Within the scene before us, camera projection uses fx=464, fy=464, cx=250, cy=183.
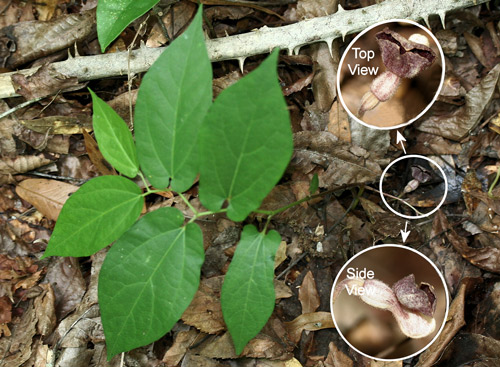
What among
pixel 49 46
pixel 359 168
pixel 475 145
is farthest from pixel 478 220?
pixel 49 46

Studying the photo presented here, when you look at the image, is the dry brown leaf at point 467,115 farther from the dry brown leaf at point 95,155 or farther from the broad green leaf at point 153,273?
the dry brown leaf at point 95,155

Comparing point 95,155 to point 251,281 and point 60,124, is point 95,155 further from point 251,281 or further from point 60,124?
point 251,281

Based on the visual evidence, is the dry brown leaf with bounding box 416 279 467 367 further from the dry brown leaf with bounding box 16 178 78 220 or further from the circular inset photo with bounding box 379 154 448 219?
the dry brown leaf with bounding box 16 178 78 220

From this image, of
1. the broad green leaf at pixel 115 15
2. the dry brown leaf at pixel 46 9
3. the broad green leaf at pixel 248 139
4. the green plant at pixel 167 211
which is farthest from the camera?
the dry brown leaf at pixel 46 9

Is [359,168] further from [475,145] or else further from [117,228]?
[117,228]

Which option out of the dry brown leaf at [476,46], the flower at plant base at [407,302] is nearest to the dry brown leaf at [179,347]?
the flower at plant base at [407,302]

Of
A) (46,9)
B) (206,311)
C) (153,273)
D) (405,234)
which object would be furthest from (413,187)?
(46,9)
